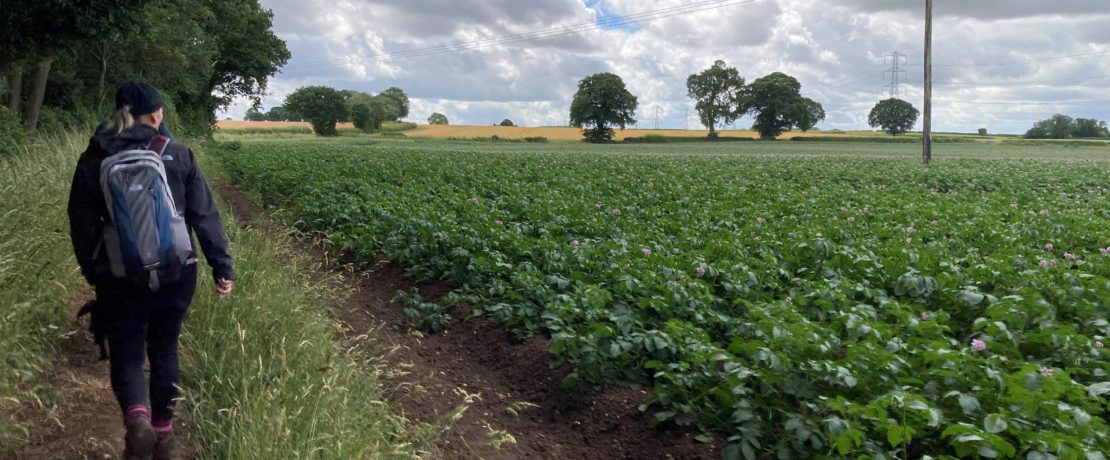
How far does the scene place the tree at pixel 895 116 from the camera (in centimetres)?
10238

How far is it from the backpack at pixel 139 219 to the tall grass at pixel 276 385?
68cm

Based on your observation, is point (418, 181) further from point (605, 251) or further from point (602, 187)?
point (605, 251)

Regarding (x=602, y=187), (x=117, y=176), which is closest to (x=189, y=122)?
(x=602, y=187)

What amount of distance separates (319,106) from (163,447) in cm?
10595

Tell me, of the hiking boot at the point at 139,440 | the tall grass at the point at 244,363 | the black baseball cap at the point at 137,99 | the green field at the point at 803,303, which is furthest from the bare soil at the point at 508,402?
the black baseball cap at the point at 137,99

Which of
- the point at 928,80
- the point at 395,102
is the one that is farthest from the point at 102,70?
the point at 395,102

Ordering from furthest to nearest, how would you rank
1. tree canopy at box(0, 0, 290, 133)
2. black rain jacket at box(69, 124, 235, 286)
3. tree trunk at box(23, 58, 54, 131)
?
tree trunk at box(23, 58, 54, 131) → tree canopy at box(0, 0, 290, 133) → black rain jacket at box(69, 124, 235, 286)

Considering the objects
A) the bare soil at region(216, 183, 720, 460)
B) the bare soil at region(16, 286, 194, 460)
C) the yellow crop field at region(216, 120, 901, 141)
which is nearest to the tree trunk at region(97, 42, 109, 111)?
the bare soil at region(216, 183, 720, 460)

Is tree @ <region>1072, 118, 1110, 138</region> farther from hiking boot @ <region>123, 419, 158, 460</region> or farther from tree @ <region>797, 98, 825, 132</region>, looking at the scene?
hiking boot @ <region>123, 419, 158, 460</region>

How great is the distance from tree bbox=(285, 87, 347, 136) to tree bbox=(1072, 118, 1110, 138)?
302 feet

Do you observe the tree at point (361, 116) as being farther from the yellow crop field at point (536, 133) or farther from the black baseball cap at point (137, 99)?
the black baseball cap at point (137, 99)

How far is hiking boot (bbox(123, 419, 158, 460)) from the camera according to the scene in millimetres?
3184

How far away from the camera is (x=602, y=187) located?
54.1ft

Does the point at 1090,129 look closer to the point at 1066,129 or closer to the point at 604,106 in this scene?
the point at 1066,129
